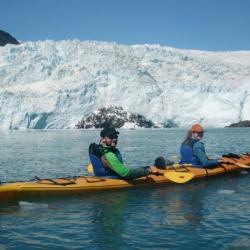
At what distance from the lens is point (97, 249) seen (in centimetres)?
558

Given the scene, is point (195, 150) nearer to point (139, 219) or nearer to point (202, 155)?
point (202, 155)

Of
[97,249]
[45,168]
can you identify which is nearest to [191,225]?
[97,249]

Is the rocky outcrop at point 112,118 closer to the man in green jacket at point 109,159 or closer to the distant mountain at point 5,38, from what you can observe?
the man in green jacket at point 109,159

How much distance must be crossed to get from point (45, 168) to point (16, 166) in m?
1.19

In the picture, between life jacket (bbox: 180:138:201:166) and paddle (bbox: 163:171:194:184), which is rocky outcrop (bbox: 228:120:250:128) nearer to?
life jacket (bbox: 180:138:201:166)

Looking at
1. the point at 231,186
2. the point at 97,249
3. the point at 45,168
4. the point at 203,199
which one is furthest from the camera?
the point at 45,168

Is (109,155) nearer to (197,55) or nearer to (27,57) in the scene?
(27,57)

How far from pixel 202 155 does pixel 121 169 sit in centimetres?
261

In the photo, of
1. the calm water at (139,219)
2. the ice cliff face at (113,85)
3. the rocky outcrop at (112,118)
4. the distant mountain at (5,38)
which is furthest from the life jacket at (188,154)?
the distant mountain at (5,38)

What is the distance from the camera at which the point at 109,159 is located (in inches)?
355

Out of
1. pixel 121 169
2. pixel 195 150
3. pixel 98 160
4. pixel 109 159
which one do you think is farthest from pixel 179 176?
pixel 98 160

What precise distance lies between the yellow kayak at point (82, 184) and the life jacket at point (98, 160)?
0.56 feet

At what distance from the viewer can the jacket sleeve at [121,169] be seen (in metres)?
8.99

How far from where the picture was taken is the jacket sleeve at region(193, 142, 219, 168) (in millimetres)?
10724
